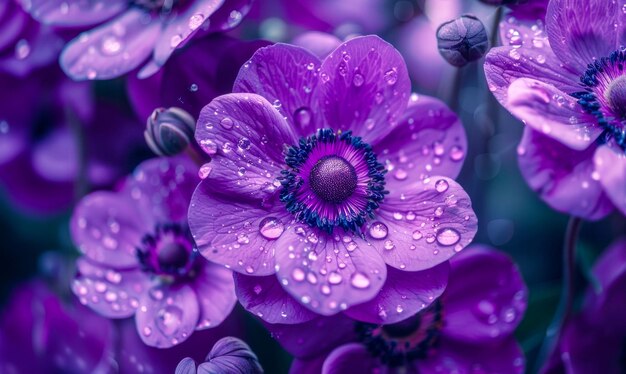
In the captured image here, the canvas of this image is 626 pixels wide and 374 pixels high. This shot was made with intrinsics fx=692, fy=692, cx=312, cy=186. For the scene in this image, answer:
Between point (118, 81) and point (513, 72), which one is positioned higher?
point (513, 72)

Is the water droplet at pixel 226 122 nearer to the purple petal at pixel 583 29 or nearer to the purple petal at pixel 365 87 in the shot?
the purple petal at pixel 365 87

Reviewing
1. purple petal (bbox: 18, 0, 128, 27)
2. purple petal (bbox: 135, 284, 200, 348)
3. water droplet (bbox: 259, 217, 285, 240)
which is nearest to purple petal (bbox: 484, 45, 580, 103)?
water droplet (bbox: 259, 217, 285, 240)

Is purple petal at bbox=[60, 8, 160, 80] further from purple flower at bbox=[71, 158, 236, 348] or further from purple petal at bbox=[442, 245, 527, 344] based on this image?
purple petal at bbox=[442, 245, 527, 344]

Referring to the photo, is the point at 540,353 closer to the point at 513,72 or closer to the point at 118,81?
the point at 513,72

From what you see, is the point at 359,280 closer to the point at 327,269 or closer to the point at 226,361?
the point at 327,269

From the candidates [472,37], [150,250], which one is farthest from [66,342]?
[472,37]

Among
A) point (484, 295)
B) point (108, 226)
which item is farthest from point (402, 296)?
point (108, 226)

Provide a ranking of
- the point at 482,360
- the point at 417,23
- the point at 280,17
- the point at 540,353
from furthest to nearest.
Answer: the point at 417,23
the point at 280,17
the point at 540,353
the point at 482,360

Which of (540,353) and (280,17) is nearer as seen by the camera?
(540,353)
